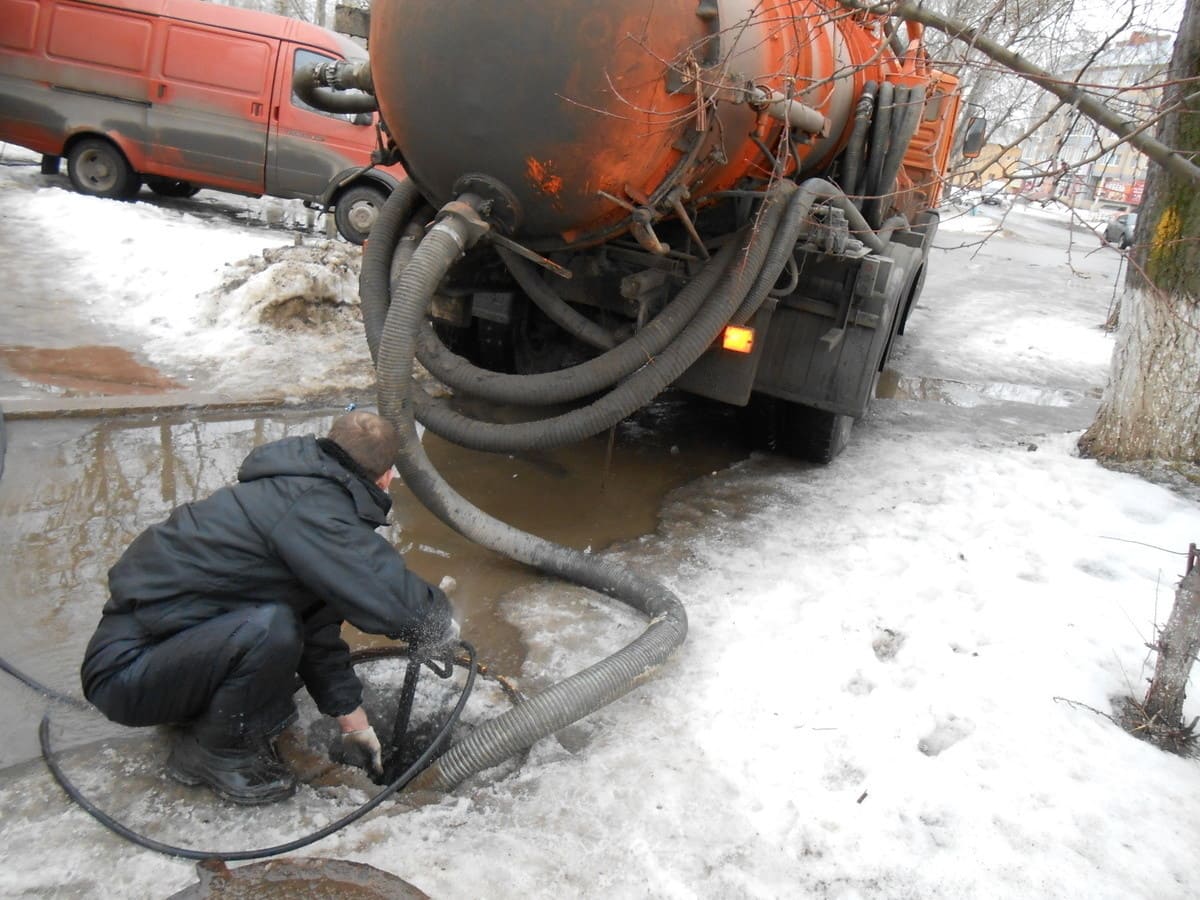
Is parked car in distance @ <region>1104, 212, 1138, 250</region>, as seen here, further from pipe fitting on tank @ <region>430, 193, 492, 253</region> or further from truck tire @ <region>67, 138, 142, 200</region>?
truck tire @ <region>67, 138, 142, 200</region>

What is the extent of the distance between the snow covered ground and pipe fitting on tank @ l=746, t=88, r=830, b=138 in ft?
3.24

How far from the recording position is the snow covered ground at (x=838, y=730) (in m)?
2.35

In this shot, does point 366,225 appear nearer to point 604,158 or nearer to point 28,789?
point 604,158

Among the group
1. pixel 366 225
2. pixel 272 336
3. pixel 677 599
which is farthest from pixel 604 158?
pixel 366 225

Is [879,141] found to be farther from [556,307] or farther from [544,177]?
[544,177]

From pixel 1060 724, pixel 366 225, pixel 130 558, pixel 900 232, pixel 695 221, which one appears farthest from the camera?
pixel 366 225

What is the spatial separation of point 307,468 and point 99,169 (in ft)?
27.9

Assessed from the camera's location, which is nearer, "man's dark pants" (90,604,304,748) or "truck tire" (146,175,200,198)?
"man's dark pants" (90,604,304,748)

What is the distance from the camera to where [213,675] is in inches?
90.7

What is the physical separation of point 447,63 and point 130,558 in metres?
2.04

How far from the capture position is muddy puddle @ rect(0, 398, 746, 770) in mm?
3051

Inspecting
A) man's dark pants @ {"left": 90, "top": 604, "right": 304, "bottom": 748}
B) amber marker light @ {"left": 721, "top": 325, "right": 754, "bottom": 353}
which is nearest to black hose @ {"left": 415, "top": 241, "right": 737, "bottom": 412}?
amber marker light @ {"left": 721, "top": 325, "right": 754, "bottom": 353}

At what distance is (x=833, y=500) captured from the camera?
4.77 metres

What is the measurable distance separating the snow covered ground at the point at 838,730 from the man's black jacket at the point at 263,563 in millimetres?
570
